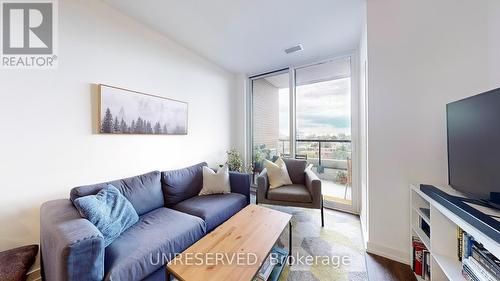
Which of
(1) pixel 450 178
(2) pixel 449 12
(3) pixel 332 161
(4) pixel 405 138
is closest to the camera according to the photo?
(1) pixel 450 178

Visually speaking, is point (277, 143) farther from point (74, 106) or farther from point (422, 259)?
point (74, 106)

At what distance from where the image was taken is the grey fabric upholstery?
9.23ft

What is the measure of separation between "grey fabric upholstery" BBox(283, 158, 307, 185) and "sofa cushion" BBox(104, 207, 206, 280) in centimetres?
160

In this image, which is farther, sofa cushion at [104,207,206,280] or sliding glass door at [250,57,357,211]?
sliding glass door at [250,57,357,211]

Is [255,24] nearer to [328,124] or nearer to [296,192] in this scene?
[328,124]

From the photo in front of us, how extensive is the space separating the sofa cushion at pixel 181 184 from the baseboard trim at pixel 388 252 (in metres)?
2.05

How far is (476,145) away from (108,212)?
2588 mm

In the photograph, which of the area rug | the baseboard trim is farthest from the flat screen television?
the area rug

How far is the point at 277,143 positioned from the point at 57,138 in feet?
9.99

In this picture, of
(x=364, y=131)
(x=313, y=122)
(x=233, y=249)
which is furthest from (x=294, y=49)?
(x=233, y=249)

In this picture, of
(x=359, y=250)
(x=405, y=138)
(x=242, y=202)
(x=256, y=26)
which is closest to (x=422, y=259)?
(x=359, y=250)

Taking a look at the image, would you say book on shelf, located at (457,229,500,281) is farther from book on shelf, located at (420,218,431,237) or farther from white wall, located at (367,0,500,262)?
white wall, located at (367,0,500,262)

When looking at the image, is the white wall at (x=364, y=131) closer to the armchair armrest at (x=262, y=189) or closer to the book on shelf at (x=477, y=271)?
the book on shelf at (x=477, y=271)

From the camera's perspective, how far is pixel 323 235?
2125 mm
